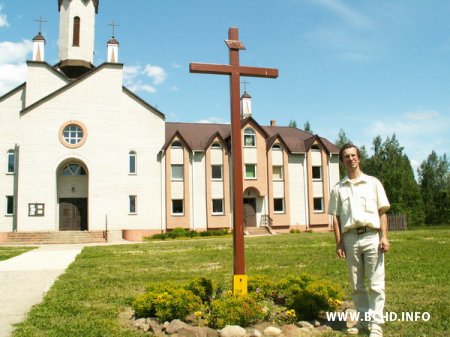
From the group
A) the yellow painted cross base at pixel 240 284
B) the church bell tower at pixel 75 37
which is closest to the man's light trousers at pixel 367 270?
the yellow painted cross base at pixel 240 284

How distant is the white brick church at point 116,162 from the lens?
33656mm

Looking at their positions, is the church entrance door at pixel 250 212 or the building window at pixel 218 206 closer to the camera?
the building window at pixel 218 206

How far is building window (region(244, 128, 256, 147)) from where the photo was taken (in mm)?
39062

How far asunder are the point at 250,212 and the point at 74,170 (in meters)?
14.7

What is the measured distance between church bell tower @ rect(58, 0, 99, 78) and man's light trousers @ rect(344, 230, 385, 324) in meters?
36.4

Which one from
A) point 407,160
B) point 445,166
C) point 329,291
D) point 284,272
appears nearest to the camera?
point 329,291

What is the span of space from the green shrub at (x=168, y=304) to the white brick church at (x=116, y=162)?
2779 centimetres

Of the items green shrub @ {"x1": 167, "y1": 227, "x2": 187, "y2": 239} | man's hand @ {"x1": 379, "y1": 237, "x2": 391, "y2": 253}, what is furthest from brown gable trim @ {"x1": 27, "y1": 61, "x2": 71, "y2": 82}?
man's hand @ {"x1": 379, "y1": 237, "x2": 391, "y2": 253}

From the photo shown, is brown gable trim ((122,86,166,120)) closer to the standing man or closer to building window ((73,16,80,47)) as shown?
building window ((73,16,80,47))

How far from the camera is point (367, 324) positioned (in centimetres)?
552

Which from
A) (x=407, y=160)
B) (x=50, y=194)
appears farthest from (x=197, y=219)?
(x=407, y=160)

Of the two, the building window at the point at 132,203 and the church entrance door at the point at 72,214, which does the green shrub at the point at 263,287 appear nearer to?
the building window at the point at 132,203

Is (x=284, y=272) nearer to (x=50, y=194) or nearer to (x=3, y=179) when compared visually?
(x=50, y=194)

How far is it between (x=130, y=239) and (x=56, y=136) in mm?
9427
